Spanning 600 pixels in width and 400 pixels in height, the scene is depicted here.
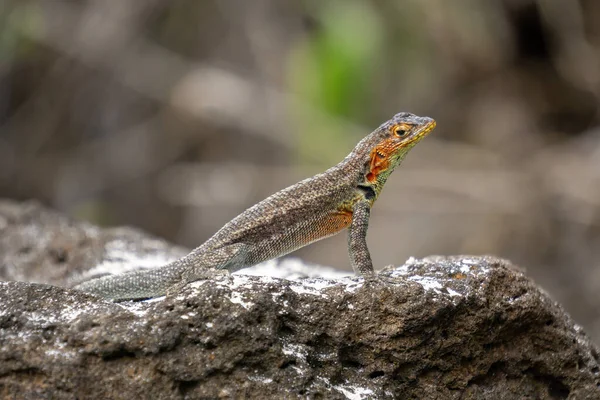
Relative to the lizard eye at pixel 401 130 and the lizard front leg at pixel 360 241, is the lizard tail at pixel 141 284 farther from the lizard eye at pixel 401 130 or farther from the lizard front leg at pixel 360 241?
the lizard eye at pixel 401 130

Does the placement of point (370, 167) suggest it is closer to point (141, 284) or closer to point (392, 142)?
point (392, 142)

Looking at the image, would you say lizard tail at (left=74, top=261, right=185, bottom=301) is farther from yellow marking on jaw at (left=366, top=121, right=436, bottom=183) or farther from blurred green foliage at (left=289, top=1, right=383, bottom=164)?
blurred green foliage at (left=289, top=1, right=383, bottom=164)

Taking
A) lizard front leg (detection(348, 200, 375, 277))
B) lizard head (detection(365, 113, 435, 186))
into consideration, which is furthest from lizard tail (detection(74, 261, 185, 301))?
lizard head (detection(365, 113, 435, 186))

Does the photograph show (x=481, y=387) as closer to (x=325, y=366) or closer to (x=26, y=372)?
(x=325, y=366)

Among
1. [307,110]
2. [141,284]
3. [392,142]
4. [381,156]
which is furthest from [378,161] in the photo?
[307,110]

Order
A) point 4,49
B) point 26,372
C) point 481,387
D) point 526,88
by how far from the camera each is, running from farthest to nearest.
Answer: point 526,88, point 4,49, point 481,387, point 26,372

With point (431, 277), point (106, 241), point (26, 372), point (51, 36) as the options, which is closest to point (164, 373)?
point (26, 372)

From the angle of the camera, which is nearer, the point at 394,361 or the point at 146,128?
the point at 394,361
